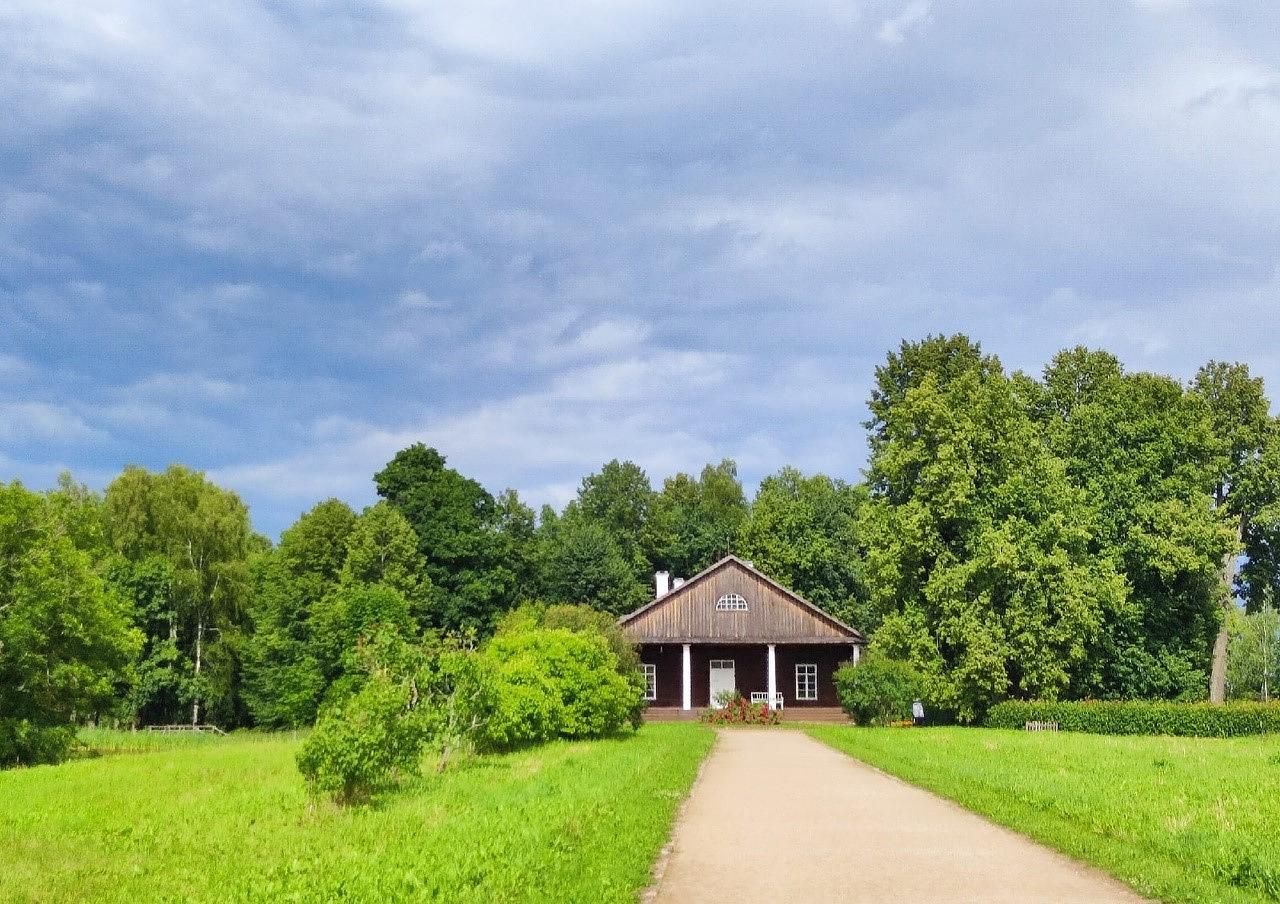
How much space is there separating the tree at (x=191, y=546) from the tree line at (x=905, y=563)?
0.11 m

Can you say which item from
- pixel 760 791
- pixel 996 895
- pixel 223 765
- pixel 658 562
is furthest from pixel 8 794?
pixel 658 562

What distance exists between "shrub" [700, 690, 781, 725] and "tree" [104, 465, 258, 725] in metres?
23.5

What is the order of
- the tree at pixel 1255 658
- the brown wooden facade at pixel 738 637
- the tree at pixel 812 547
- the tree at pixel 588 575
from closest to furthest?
the brown wooden facade at pixel 738 637 → the tree at pixel 588 575 → the tree at pixel 812 547 → the tree at pixel 1255 658

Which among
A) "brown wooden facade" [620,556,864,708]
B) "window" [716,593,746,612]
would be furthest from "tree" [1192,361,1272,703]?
→ "window" [716,593,746,612]

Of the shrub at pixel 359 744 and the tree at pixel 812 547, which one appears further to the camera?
the tree at pixel 812 547

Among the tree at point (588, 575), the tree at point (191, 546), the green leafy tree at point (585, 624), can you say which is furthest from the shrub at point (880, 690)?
the tree at point (191, 546)

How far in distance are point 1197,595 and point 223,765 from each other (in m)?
31.8

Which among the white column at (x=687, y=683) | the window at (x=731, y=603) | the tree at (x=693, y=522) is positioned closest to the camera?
the white column at (x=687, y=683)

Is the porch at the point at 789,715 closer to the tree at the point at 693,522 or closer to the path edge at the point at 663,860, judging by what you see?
the tree at the point at 693,522

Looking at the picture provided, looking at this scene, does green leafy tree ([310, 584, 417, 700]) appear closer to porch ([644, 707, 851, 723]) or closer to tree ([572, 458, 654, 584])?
porch ([644, 707, 851, 723])

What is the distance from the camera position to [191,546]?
49.7 meters

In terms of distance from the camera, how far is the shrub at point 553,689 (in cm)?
2192

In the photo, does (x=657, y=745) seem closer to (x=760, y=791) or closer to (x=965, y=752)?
(x=965, y=752)

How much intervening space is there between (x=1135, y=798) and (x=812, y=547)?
45.5 metres
